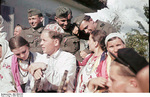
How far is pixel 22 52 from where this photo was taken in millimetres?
3412

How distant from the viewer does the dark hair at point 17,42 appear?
11.2 feet

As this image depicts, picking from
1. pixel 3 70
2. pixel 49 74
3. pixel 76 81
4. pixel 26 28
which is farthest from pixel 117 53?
pixel 3 70

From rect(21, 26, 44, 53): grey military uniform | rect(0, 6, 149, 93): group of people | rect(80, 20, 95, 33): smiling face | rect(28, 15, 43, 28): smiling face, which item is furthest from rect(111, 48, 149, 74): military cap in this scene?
rect(28, 15, 43, 28): smiling face

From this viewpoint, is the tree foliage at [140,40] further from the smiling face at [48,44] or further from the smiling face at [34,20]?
the smiling face at [34,20]

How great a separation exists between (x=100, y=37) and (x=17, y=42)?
1.49m

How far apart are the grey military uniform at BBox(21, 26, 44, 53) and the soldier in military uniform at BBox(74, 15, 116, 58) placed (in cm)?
68

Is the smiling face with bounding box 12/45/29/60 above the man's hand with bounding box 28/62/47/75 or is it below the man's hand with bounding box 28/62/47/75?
above

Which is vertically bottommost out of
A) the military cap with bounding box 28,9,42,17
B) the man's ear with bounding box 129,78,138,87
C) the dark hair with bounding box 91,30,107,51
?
the man's ear with bounding box 129,78,138,87

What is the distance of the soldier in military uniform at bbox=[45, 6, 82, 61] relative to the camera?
3242 mm

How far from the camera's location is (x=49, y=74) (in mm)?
3139

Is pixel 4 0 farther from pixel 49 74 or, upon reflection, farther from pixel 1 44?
pixel 49 74

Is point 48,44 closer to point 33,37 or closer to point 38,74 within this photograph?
point 33,37

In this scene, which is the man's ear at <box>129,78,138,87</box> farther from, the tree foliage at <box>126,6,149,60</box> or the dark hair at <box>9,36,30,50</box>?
the dark hair at <box>9,36,30,50</box>

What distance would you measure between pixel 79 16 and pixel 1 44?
1549 millimetres
